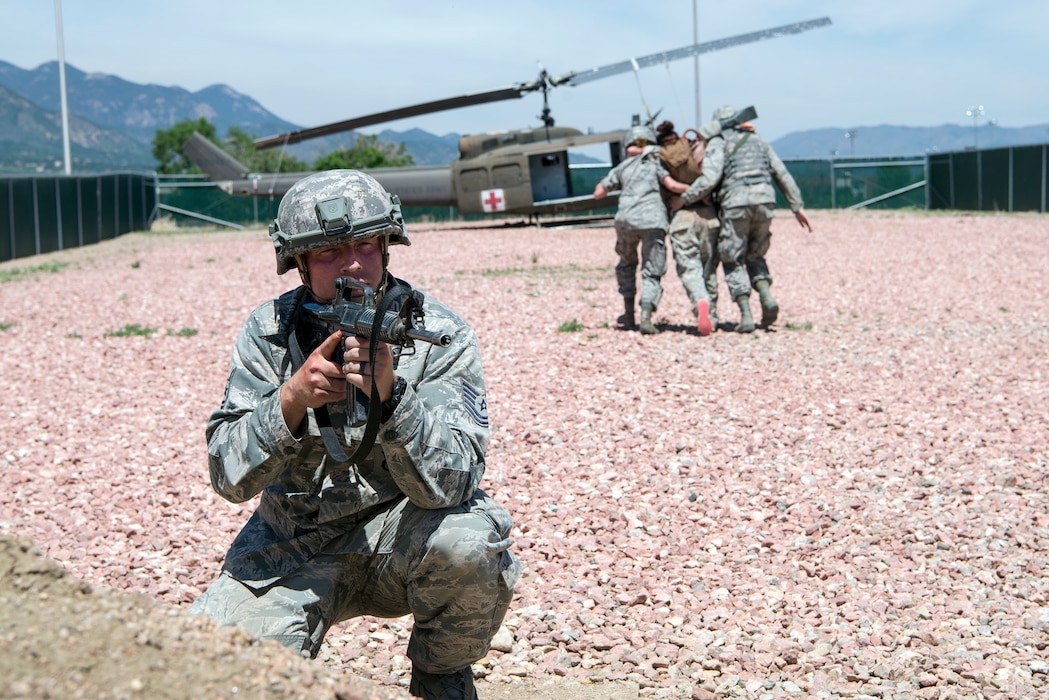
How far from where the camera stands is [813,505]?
549cm

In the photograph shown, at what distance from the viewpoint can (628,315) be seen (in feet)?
35.7

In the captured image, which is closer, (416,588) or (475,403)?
(416,588)

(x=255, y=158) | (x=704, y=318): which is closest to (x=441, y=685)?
(x=704, y=318)

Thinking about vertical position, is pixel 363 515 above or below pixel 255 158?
below

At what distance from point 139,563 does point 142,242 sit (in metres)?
22.9

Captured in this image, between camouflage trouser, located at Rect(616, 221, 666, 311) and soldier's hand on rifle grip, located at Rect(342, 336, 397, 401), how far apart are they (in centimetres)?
769

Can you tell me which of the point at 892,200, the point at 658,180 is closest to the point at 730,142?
the point at 658,180

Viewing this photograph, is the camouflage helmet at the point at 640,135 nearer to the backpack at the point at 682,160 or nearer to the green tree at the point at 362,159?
the backpack at the point at 682,160

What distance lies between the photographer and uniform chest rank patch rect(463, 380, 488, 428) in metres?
3.23

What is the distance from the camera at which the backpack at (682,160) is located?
33.8 feet

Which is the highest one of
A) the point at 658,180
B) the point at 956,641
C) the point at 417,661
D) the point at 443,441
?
the point at 658,180

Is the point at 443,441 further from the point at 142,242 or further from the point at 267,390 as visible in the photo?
the point at 142,242

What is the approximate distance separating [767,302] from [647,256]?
120 centimetres

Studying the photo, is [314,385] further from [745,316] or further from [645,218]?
[745,316]
